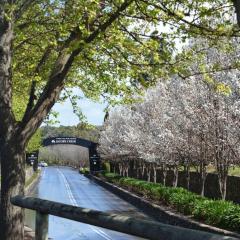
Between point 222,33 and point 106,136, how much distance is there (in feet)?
203

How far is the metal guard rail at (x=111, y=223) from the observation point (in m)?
3.38

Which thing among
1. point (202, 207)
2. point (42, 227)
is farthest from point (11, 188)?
point (202, 207)

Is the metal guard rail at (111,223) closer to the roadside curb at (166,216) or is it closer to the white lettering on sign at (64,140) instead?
the roadside curb at (166,216)

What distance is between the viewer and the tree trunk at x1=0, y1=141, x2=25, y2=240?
29.7 ft

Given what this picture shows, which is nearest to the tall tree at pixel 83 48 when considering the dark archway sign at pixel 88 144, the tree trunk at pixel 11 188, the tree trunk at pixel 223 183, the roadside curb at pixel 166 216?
the tree trunk at pixel 11 188

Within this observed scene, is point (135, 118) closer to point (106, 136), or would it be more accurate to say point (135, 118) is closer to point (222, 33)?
point (106, 136)

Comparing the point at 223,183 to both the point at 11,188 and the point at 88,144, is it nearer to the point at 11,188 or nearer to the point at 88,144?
the point at 11,188

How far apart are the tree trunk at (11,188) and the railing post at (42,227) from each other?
375 cm

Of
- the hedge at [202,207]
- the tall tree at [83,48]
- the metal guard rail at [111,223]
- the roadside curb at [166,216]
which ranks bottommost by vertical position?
the roadside curb at [166,216]

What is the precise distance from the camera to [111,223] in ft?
13.9

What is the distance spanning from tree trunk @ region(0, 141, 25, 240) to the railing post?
12.3 ft

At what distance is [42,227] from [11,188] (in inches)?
162

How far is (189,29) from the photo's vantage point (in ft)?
27.0

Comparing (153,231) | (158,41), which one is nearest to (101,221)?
(153,231)
